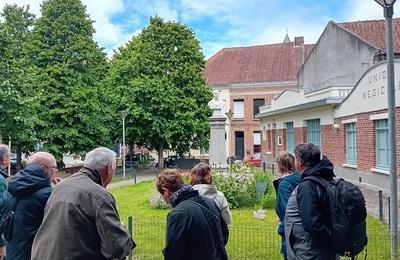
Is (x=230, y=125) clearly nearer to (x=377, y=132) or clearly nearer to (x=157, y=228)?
(x=377, y=132)

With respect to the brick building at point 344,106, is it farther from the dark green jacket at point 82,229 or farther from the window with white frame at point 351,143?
the dark green jacket at point 82,229

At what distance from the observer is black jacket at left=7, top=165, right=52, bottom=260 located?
172 inches

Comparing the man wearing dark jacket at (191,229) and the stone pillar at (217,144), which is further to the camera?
the stone pillar at (217,144)

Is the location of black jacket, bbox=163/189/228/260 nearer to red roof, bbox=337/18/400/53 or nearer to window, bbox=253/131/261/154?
red roof, bbox=337/18/400/53

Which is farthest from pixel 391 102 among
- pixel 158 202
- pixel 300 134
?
pixel 300 134

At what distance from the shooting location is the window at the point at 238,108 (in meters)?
47.9

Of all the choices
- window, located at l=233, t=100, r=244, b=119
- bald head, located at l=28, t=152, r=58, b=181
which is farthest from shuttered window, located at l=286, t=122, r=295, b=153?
bald head, located at l=28, t=152, r=58, b=181

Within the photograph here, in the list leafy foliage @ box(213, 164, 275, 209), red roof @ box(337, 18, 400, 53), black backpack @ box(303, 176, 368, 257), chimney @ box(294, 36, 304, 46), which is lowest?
leafy foliage @ box(213, 164, 275, 209)

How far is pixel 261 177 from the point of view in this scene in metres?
14.5

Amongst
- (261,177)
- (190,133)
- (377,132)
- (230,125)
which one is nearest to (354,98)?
(377,132)

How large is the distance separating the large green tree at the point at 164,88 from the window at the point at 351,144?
1402 cm

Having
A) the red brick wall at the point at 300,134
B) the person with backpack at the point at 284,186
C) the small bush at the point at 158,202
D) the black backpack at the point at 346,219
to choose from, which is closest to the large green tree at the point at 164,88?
the red brick wall at the point at 300,134

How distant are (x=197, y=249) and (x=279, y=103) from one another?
2827 cm

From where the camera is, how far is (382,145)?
54.8ft
